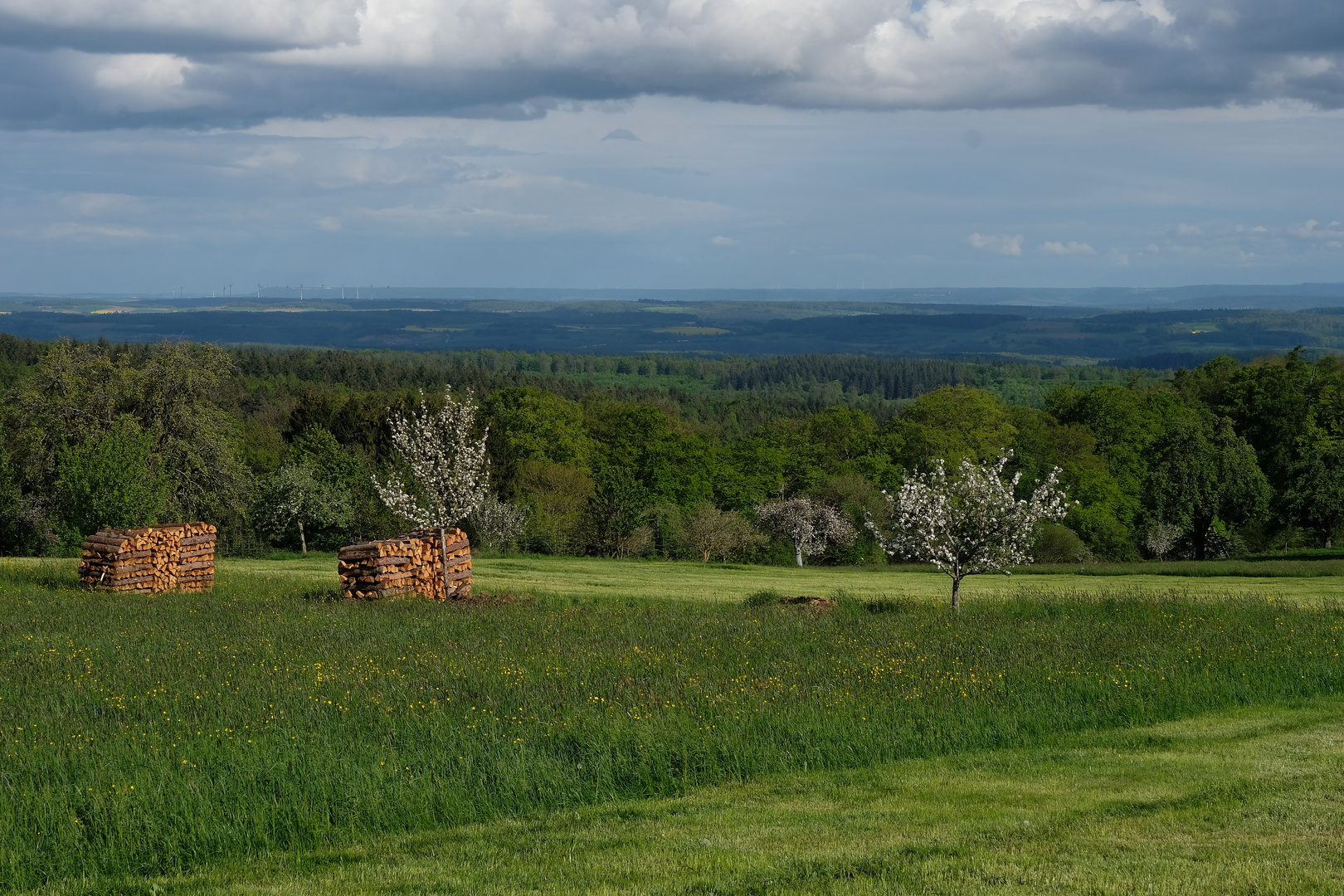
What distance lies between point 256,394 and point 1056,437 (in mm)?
75837

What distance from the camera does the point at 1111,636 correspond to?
19.5 metres

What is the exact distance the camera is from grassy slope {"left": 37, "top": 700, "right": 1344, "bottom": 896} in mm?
8562

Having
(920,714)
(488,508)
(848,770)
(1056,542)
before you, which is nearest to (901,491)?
(920,714)

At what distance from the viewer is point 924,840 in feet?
31.5

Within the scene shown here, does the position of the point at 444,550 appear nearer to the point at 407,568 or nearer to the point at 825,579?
the point at 407,568

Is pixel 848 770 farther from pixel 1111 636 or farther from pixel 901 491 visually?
pixel 901 491

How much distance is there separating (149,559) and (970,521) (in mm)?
18986

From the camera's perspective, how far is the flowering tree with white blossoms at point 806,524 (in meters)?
67.6

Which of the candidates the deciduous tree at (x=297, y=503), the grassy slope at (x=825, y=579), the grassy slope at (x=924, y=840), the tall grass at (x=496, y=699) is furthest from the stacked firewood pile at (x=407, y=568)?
the deciduous tree at (x=297, y=503)

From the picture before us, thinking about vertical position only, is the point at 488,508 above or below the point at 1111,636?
below

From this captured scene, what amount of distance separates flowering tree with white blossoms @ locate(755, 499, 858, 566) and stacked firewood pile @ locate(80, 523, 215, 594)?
139 ft

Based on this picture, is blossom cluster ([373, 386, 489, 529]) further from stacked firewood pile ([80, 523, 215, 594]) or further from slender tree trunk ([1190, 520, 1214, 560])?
slender tree trunk ([1190, 520, 1214, 560])

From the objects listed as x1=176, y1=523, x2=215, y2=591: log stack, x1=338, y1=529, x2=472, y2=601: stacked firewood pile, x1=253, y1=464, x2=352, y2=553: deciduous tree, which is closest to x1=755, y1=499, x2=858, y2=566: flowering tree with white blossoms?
x1=253, y1=464, x2=352, y2=553: deciduous tree

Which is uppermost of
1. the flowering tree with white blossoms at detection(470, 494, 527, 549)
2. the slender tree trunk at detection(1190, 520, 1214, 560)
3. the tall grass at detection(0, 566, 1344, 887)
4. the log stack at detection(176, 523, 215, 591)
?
the tall grass at detection(0, 566, 1344, 887)
